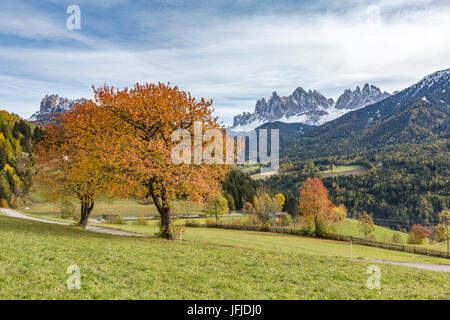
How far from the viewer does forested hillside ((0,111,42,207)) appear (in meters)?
109

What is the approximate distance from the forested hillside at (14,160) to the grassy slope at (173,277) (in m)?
81.9

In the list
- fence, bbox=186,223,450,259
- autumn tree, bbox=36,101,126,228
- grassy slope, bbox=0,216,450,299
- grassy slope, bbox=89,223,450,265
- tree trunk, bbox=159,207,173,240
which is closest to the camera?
grassy slope, bbox=0,216,450,299

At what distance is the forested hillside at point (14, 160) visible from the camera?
10929 cm

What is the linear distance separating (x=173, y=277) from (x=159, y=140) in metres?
14.1

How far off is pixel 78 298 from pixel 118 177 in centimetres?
1651

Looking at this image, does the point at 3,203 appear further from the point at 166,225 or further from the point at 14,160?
the point at 166,225

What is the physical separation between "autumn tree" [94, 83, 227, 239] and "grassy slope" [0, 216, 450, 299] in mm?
7180

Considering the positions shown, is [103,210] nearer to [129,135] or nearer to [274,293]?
[129,135]

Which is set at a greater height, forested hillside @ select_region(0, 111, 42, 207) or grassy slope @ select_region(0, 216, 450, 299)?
forested hillside @ select_region(0, 111, 42, 207)

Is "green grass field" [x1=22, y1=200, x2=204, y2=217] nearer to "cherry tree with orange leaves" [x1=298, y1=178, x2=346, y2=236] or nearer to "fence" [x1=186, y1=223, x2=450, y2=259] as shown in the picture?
"fence" [x1=186, y1=223, x2=450, y2=259]

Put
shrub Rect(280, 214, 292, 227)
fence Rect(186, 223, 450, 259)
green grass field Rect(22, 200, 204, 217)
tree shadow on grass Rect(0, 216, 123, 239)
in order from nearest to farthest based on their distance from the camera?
tree shadow on grass Rect(0, 216, 123, 239), fence Rect(186, 223, 450, 259), green grass field Rect(22, 200, 204, 217), shrub Rect(280, 214, 292, 227)

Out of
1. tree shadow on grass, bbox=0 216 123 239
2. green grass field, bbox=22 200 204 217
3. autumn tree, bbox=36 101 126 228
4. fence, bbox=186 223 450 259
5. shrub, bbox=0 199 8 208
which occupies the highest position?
autumn tree, bbox=36 101 126 228

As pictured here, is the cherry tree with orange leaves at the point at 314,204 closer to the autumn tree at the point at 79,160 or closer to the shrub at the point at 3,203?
the autumn tree at the point at 79,160

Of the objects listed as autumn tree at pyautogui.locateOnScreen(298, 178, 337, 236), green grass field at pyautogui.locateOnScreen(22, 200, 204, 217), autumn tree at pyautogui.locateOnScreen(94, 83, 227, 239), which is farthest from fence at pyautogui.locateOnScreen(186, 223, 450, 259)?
autumn tree at pyautogui.locateOnScreen(94, 83, 227, 239)
